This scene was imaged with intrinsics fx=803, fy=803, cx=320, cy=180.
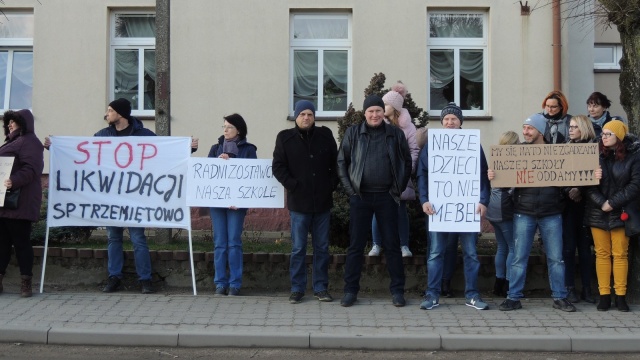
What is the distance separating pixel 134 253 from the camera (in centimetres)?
893

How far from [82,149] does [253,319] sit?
3.00 meters

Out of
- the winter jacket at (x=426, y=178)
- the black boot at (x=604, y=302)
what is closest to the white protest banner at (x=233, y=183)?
the winter jacket at (x=426, y=178)

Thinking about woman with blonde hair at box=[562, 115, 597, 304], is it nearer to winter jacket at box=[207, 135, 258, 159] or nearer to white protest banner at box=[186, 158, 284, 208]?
white protest banner at box=[186, 158, 284, 208]

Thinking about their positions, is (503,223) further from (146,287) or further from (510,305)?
(146,287)

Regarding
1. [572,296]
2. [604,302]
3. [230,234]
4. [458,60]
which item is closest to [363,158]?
[230,234]

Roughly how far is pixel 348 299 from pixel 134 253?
2509 mm

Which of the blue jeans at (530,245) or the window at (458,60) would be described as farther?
the window at (458,60)

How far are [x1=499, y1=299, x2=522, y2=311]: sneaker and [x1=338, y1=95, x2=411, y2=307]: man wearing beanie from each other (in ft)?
3.27

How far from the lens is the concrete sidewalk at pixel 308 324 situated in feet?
22.9

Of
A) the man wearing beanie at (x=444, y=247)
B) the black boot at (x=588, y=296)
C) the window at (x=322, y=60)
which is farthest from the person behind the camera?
the window at (x=322, y=60)

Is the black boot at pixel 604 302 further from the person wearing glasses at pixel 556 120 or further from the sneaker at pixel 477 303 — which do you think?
the person wearing glasses at pixel 556 120

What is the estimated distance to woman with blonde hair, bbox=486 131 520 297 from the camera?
8315 millimetres

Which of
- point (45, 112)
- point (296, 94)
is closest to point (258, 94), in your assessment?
point (296, 94)

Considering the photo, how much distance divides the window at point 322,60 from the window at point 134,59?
96.4 inches
